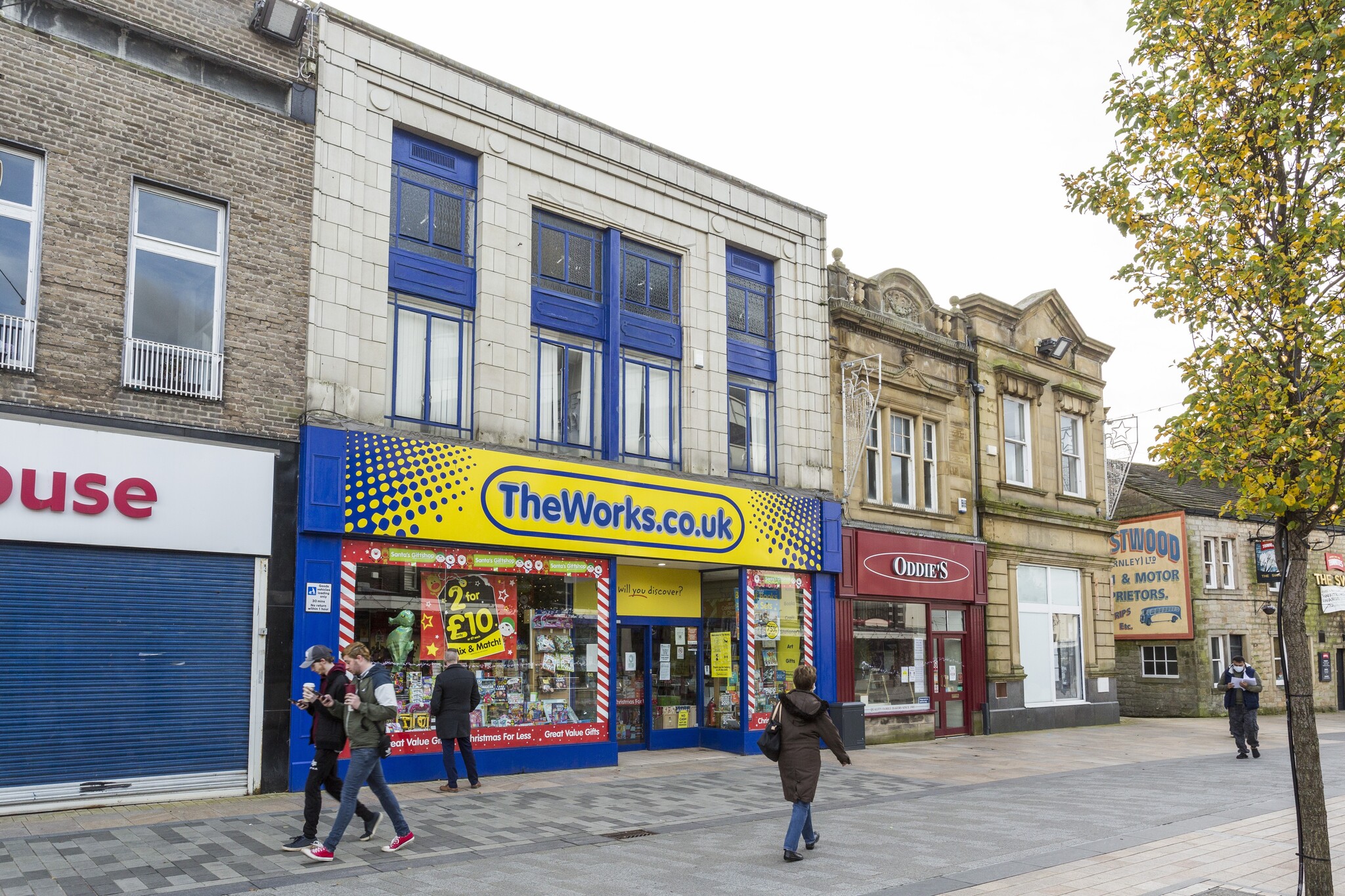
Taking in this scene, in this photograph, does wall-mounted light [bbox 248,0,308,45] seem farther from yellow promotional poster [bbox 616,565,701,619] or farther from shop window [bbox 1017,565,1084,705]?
shop window [bbox 1017,565,1084,705]

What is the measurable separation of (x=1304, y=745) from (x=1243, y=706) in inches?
487

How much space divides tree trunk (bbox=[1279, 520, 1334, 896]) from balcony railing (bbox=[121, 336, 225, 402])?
1136 cm

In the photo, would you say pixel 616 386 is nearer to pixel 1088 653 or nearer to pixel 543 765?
pixel 543 765

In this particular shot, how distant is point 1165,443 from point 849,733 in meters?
11.8

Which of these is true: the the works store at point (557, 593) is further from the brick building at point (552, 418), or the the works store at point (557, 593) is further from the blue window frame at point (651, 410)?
the blue window frame at point (651, 410)

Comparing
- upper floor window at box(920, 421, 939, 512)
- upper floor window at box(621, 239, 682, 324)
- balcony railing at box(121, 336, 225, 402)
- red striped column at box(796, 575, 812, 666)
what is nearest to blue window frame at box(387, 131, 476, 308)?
balcony railing at box(121, 336, 225, 402)

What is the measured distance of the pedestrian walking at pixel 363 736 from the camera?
9.05 metres

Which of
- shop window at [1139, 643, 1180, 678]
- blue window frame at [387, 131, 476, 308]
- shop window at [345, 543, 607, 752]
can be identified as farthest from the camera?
shop window at [1139, 643, 1180, 678]

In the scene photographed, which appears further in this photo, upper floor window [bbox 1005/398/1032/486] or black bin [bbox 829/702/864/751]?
upper floor window [bbox 1005/398/1032/486]

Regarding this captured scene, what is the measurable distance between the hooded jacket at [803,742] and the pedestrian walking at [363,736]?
3.47 meters

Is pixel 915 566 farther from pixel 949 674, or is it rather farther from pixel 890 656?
pixel 949 674

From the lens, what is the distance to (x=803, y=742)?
9.73 metres

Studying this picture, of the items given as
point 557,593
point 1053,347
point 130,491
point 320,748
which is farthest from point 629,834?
point 1053,347

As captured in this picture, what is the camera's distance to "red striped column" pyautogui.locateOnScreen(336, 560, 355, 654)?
13500mm
